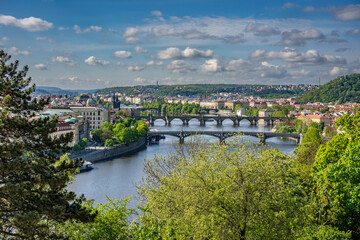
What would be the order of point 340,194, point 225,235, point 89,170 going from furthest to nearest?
point 89,170 < point 340,194 < point 225,235

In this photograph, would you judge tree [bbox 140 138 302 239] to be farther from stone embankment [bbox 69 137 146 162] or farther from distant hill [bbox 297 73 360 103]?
distant hill [bbox 297 73 360 103]

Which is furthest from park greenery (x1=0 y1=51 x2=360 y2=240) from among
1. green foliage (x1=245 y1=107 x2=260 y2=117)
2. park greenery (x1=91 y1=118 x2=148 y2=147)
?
green foliage (x1=245 y1=107 x2=260 y2=117)

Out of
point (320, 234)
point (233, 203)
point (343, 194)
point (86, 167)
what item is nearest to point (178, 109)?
point (86, 167)

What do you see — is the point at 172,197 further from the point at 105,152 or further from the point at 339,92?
the point at 339,92

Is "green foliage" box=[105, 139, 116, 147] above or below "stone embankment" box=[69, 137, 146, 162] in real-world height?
above

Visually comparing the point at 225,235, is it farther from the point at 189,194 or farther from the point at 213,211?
the point at 189,194

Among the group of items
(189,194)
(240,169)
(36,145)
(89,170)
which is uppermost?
(36,145)

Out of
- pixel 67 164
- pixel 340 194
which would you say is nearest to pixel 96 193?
pixel 340 194
